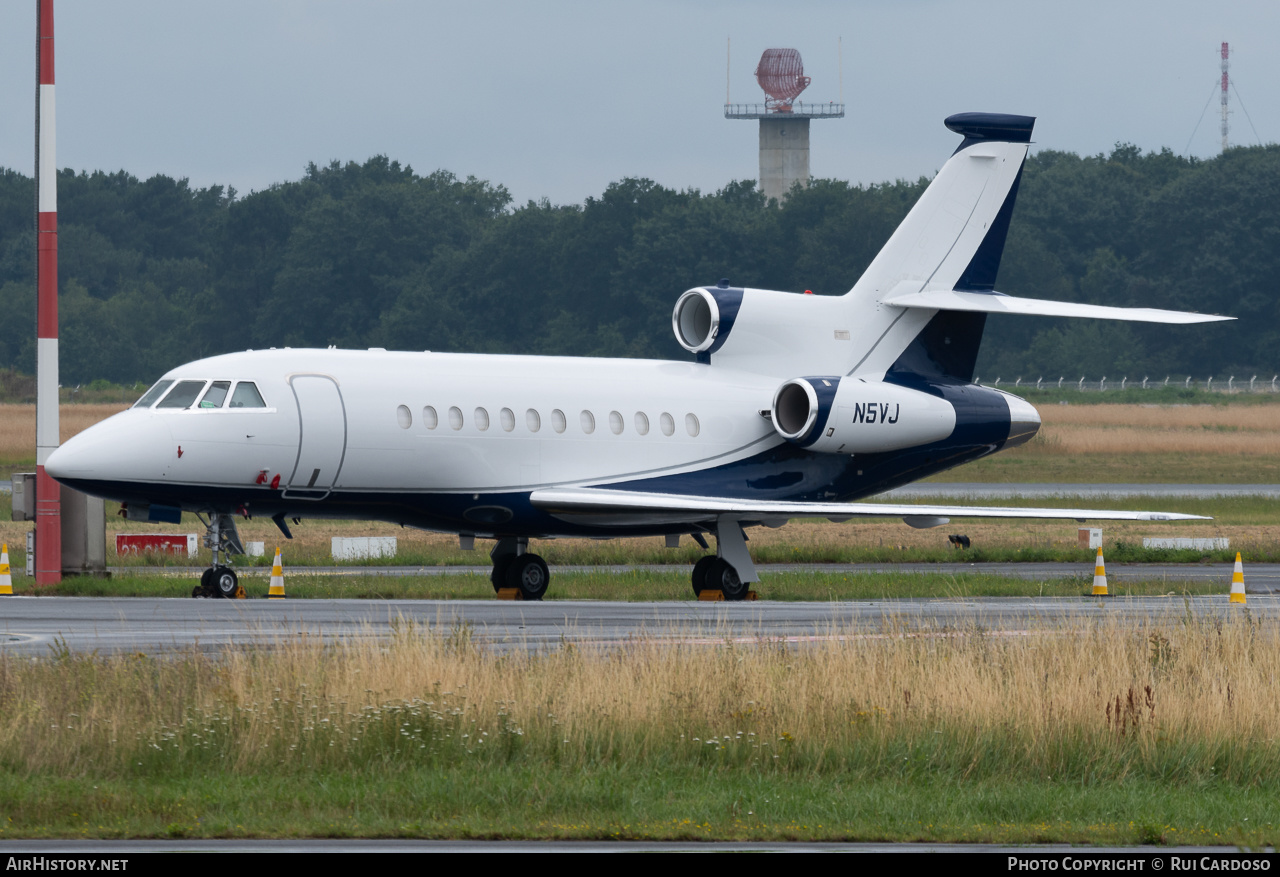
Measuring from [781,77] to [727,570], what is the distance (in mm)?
122836

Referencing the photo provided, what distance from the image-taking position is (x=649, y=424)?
2822 centimetres

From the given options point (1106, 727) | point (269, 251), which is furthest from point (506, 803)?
Result: point (269, 251)

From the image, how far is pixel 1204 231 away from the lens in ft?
413

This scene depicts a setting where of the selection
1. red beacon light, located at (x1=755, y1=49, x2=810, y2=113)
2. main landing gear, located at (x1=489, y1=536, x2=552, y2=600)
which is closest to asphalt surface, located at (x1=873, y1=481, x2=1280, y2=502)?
main landing gear, located at (x1=489, y1=536, x2=552, y2=600)

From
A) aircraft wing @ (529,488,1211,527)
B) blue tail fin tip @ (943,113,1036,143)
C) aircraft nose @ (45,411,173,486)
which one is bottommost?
aircraft wing @ (529,488,1211,527)

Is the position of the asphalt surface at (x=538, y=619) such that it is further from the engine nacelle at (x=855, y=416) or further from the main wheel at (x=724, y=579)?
the engine nacelle at (x=855, y=416)

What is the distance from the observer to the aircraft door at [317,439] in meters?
25.0

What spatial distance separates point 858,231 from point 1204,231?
24.2 metres

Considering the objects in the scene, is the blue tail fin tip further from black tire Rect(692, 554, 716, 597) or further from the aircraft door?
the aircraft door

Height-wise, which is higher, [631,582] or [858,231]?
[858,231]

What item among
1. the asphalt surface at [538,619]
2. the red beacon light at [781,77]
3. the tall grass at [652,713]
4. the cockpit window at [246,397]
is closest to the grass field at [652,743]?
the tall grass at [652,713]

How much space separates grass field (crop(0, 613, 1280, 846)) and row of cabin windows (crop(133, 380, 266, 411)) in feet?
30.1

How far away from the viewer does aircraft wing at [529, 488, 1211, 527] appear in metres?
26.3

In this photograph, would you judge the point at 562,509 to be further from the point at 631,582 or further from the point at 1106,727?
the point at 1106,727
